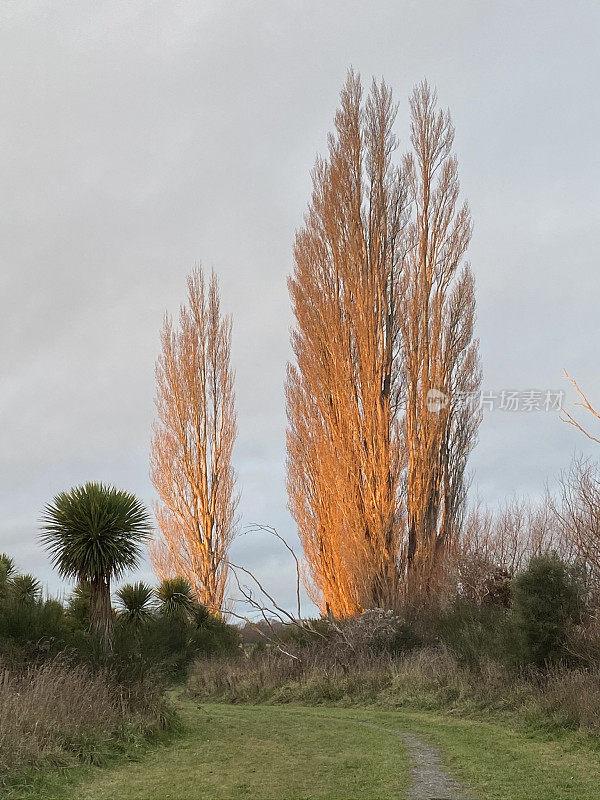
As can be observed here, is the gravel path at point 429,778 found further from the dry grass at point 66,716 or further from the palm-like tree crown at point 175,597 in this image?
the palm-like tree crown at point 175,597

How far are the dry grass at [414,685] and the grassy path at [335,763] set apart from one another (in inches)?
23.2

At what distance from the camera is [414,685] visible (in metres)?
13.4

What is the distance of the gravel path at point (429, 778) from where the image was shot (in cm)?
648

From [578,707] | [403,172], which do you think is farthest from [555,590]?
[403,172]

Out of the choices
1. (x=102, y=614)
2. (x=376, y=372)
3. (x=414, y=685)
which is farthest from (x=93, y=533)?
(x=376, y=372)

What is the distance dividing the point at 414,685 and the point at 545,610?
3.00 meters

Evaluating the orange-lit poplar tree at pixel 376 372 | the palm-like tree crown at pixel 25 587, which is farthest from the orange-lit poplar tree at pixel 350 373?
the palm-like tree crown at pixel 25 587

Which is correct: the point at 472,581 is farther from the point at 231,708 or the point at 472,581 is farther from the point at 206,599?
the point at 206,599

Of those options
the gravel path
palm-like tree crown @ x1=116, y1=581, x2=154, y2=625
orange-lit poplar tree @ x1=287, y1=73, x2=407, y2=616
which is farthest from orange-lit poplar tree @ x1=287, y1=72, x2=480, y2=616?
the gravel path

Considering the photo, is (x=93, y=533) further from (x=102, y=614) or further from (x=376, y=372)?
(x=376, y=372)

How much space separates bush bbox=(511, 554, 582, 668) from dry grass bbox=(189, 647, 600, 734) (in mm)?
380

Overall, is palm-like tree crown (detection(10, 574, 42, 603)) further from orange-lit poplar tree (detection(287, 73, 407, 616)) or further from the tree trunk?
orange-lit poplar tree (detection(287, 73, 407, 616))

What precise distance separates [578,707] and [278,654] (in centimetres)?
956

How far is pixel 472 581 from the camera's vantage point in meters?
18.0
